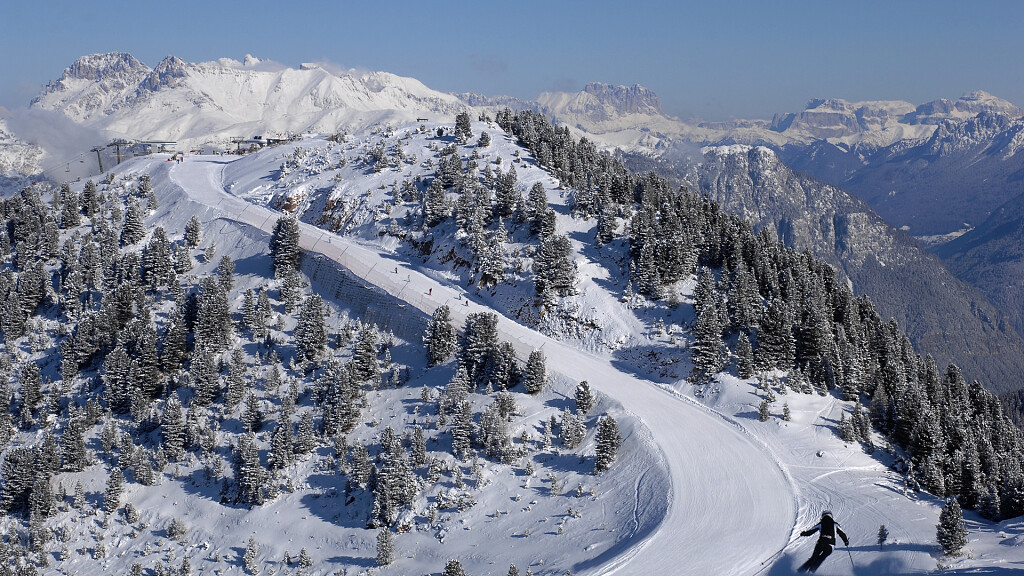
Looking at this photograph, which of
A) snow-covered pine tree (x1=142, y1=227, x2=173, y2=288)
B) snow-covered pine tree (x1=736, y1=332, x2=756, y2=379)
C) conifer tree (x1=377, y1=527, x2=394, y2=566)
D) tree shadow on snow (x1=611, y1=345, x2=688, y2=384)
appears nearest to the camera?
conifer tree (x1=377, y1=527, x2=394, y2=566)

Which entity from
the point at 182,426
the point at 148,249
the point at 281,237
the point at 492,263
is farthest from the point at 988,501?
the point at 148,249

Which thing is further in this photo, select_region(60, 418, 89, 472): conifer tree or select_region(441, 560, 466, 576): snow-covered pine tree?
select_region(60, 418, 89, 472): conifer tree

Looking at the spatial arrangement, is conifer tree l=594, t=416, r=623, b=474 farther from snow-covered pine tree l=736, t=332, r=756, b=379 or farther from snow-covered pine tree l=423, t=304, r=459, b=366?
snow-covered pine tree l=423, t=304, r=459, b=366

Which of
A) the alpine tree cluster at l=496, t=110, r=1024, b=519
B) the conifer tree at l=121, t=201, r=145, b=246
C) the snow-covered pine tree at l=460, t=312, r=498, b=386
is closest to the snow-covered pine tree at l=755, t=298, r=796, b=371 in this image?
the alpine tree cluster at l=496, t=110, r=1024, b=519

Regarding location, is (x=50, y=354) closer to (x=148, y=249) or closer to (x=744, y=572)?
(x=148, y=249)

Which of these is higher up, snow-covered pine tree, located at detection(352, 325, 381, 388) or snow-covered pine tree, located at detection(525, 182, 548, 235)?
snow-covered pine tree, located at detection(525, 182, 548, 235)

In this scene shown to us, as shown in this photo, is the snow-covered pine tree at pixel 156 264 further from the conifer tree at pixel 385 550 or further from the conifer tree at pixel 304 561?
the conifer tree at pixel 385 550
